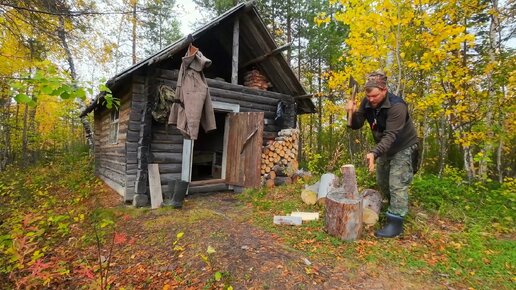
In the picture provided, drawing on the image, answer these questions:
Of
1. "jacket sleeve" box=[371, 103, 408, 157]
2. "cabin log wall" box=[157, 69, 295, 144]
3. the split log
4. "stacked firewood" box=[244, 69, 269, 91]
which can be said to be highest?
"stacked firewood" box=[244, 69, 269, 91]

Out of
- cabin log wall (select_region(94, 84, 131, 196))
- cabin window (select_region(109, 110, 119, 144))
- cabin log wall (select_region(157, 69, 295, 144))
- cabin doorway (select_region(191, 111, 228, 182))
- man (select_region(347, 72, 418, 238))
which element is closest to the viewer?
man (select_region(347, 72, 418, 238))

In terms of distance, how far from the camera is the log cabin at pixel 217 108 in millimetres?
5727

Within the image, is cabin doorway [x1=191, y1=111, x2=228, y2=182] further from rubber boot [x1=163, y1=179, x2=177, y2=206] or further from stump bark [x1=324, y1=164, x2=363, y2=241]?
stump bark [x1=324, y1=164, x2=363, y2=241]

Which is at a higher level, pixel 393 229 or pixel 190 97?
pixel 190 97

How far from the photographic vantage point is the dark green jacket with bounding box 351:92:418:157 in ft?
10.7

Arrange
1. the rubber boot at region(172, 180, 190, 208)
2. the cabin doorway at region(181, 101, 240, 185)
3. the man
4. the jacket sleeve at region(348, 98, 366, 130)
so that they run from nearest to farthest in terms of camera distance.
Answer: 1. the man
2. the jacket sleeve at region(348, 98, 366, 130)
3. the rubber boot at region(172, 180, 190, 208)
4. the cabin doorway at region(181, 101, 240, 185)

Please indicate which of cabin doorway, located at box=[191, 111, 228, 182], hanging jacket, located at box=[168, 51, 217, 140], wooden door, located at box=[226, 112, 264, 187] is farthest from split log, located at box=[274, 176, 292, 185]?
cabin doorway, located at box=[191, 111, 228, 182]

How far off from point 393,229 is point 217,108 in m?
4.91

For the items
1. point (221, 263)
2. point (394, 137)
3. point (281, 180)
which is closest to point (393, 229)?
point (394, 137)

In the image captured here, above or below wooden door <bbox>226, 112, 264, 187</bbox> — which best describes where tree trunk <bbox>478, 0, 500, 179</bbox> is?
above

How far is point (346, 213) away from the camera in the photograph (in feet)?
11.2

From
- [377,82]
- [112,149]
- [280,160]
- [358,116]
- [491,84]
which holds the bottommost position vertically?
[280,160]

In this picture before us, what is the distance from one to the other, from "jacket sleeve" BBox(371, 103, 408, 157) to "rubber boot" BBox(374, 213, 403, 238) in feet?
3.81

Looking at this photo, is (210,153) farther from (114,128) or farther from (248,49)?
(248,49)
